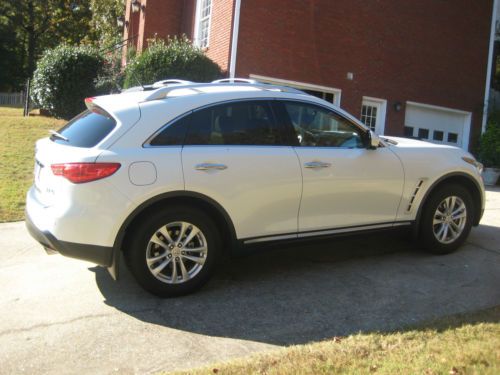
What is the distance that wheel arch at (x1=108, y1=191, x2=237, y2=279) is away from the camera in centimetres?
427

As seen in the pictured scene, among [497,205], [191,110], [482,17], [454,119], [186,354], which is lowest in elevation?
[186,354]

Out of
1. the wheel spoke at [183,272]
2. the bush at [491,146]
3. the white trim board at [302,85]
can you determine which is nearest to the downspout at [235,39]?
the white trim board at [302,85]

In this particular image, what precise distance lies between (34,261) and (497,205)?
7.60m

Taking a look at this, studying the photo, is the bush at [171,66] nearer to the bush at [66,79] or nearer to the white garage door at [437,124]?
the bush at [66,79]

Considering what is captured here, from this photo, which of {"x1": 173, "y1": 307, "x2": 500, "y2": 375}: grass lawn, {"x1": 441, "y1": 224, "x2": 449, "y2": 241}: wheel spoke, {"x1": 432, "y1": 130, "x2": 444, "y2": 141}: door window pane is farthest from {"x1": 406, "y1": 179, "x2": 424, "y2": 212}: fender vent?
{"x1": 432, "y1": 130, "x2": 444, "y2": 141}: door window pane

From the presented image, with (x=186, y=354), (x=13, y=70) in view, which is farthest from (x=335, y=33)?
(x=13, y=70)

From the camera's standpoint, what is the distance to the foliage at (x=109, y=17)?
75.6 ft

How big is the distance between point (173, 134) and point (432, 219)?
2982mm

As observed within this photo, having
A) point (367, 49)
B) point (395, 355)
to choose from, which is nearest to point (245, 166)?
point (395, 355)

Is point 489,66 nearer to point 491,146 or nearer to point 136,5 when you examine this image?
point 491,146

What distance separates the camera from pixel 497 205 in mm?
9391

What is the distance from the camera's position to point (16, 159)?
443 inches

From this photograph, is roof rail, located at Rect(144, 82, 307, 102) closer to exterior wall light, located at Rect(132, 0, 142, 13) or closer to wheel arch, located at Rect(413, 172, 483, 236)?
wheel arch, located at Rect(413, 172, 483, 236)

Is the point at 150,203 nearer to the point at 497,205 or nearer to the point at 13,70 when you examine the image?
the point at 497,205
